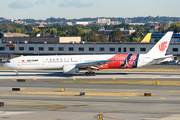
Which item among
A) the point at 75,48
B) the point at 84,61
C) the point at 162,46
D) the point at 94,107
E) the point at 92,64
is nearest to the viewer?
the point at 94,107

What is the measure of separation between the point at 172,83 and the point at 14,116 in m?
28.1

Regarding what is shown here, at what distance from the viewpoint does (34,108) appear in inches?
1120

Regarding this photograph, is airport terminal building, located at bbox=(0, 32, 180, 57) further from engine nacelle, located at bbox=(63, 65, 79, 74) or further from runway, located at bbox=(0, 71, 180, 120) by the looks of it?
runway, located at bbox=(0, 71, 180, 120)

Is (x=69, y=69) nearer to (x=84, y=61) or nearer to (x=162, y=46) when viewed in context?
(x=84, y=61)

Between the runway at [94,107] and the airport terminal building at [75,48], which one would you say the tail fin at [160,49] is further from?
the airport terminal building at [75,48]

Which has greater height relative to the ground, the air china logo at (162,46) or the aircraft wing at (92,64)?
the air china logo at (162,46)

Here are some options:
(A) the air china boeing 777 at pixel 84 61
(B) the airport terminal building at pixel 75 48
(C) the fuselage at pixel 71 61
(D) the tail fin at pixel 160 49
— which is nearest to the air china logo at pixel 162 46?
(D) the tail fin at pixel 160 49

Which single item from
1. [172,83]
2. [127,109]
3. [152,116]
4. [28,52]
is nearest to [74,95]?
[127,109]

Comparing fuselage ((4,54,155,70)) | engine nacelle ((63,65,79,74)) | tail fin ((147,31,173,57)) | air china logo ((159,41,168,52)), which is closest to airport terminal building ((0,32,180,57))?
tail fin ((147,31,173,57))

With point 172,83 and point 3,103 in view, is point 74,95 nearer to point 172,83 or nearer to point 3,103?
point 3,103

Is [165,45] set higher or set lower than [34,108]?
higher

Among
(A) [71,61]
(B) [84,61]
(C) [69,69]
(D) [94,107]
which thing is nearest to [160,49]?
(B) [84,61]

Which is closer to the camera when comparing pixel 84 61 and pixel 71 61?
pixel 71 61

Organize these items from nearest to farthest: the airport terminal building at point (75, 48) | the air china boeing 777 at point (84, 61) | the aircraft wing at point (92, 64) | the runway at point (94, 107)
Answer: the runway at point (94, 107) → the aircraft wing at point (92, 64) → the air china boeing 777 at point (84, 61) → the airport terminal building at point (75, 48)
